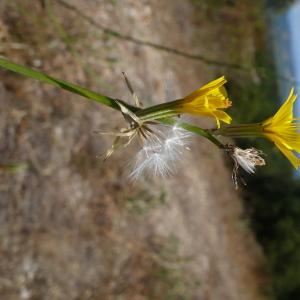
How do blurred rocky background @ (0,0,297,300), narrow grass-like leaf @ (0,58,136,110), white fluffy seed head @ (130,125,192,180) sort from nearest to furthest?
1. narrow grass-like leaf @ (0,58,136,110)
2. white fluffy seed head @ (130,125,192,180)
3. blurred rocky background @ (0,0,297,300)

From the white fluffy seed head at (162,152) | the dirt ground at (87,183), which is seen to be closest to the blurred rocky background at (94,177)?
the dirt ground at (87,183)

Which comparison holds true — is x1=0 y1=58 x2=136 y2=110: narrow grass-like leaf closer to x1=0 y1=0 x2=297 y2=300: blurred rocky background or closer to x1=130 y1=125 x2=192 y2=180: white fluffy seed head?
x1=130 y1=125 x2=192 y2=180: white fluffy seed head

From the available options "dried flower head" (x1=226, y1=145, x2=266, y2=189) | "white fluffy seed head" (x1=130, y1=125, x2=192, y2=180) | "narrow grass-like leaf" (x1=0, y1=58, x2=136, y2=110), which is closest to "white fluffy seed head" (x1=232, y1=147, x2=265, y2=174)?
"dried flower head" (x1=226, y1=145, x2=266, y2=189)

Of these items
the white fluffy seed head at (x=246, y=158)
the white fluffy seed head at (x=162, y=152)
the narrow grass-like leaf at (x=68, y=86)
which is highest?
the narrow grass-like leaf at (x=68, y=86)

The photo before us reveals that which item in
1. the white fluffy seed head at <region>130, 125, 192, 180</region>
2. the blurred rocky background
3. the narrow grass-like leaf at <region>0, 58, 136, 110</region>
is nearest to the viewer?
the narrow grass-like leaf at <region>0, 58, 136, 110</region>

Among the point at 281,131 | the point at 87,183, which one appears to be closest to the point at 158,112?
the point at 281,131

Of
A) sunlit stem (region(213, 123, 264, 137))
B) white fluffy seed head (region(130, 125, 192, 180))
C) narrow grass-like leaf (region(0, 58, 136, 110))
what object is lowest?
sunlit stem (region(213, 123, 264, 137))

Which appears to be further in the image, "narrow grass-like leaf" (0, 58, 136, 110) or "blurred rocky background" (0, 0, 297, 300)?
"blurred rocky background" (0, 0, 297, 300)

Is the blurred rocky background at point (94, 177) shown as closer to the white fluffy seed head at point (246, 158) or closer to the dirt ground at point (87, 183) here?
the dirt ground at point (87, 183)
